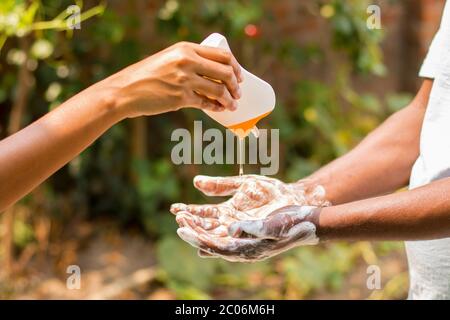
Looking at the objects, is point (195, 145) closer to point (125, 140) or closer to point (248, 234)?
point (125, 140)

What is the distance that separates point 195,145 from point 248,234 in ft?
5.90

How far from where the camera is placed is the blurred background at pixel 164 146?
9.64 feet

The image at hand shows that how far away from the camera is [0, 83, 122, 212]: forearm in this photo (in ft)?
4.20

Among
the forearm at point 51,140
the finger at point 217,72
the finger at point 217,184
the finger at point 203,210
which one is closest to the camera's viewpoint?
the forearm at point 51,140

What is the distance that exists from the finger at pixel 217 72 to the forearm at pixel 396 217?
0.32 meters

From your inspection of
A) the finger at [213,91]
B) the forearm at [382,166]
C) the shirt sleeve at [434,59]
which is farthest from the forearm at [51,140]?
the shirt sleeve at [434,59]

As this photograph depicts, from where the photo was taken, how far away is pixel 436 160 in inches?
57.9

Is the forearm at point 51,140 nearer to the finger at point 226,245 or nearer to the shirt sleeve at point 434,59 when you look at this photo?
the finger at point 226,245

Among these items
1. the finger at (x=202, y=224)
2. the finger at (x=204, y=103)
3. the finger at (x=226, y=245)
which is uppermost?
the finger at (x=204, y=103)

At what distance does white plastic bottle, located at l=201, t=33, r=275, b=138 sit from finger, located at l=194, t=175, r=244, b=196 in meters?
0.11

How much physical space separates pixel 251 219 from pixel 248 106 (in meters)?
0.25
